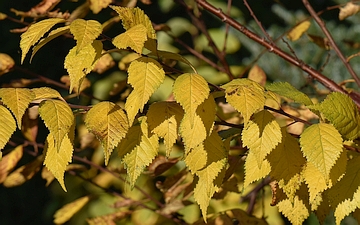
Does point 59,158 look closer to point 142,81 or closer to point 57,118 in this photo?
point 57,118

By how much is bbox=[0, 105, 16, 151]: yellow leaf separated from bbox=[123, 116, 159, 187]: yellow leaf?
19 centimetres

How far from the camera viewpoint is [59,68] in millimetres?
2270

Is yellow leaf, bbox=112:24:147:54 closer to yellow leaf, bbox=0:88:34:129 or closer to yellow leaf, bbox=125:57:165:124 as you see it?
yellow leaf, bbox=125:57:165:124

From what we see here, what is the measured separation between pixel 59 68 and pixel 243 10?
2.49 ft

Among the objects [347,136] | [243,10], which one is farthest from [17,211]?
[347,136]

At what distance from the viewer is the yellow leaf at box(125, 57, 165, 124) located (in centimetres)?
85

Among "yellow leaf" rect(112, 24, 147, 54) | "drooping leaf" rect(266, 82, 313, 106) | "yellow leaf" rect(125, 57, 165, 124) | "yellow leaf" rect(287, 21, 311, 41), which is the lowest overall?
"yellow leaf" rect(287, 21, 311, 41)

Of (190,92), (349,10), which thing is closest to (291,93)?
(190,92)

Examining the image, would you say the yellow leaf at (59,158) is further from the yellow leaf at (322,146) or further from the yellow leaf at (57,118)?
the yellow leaf at (322,146)

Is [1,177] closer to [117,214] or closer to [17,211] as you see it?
[117,214]

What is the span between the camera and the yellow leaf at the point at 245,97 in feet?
2.72

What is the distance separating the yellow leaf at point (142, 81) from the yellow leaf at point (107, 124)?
0.03 metres

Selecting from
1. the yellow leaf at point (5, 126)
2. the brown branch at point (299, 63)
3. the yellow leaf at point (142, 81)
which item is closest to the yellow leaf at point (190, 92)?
the yellow leaf at point (142, 81)

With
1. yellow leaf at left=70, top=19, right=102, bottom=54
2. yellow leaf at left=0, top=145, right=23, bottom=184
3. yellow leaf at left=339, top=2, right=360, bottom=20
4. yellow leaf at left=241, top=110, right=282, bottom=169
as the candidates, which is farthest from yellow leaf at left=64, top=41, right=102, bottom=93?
yellow leaf at left=339, top=2, right=360, bottom=20
